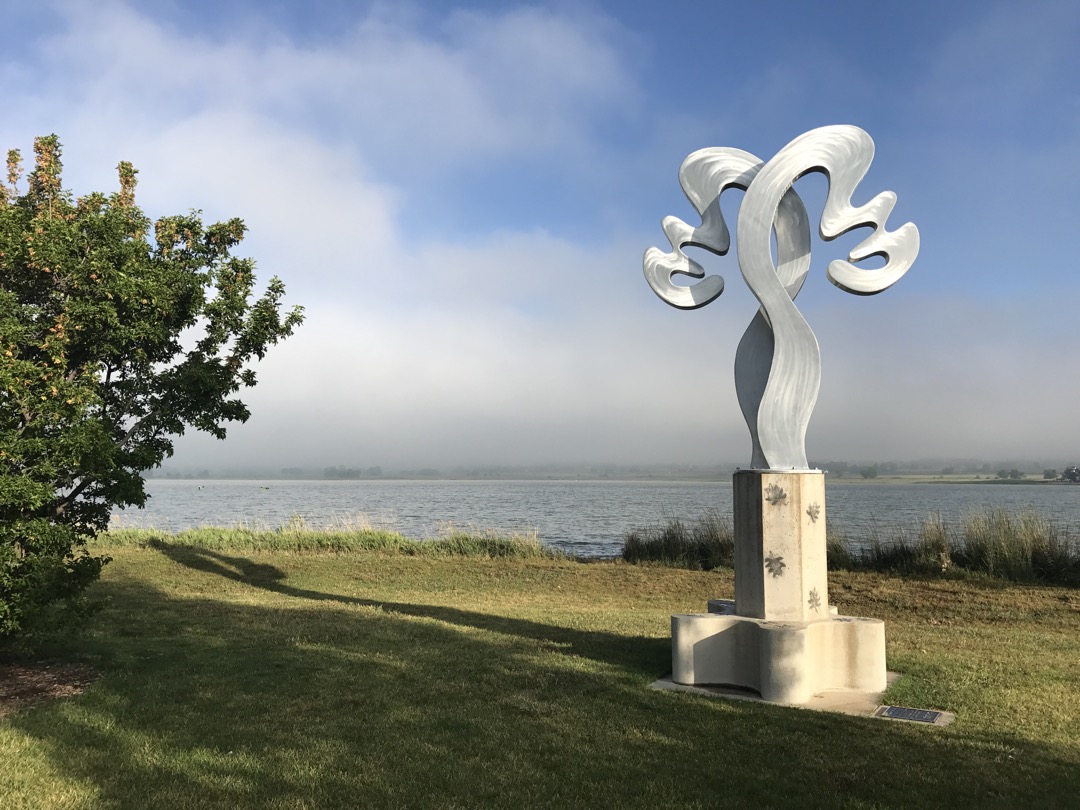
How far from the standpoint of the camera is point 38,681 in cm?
728

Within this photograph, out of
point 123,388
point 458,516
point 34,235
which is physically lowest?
point 458,516

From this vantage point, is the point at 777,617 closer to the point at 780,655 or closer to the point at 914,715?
the point at 780,655

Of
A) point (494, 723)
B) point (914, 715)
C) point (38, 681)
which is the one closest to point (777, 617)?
point (914, 715)

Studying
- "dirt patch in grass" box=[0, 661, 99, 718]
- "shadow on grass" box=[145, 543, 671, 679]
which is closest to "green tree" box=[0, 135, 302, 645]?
"dirt patch in grass" box=[0, 661, 99, 718]

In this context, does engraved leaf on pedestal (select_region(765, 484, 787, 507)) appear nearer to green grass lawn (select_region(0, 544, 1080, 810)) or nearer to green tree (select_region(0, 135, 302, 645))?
green grass lawn (select_region(0, 544, 1080, 810))

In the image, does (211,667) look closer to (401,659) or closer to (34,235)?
(401,659)

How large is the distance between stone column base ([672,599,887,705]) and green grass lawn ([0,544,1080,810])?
0.32 metres

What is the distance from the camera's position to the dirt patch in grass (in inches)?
264

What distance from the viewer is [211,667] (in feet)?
25.3

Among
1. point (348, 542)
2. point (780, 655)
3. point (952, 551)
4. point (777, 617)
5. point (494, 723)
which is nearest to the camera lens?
point (494, 723)

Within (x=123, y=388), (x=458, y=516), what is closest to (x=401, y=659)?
(x=123, y=388)

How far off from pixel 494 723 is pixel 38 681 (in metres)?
4.50

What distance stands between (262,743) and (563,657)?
344cm

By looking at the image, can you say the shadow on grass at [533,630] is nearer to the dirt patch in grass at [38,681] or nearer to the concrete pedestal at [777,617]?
the concrete pedestal at [777,617]
